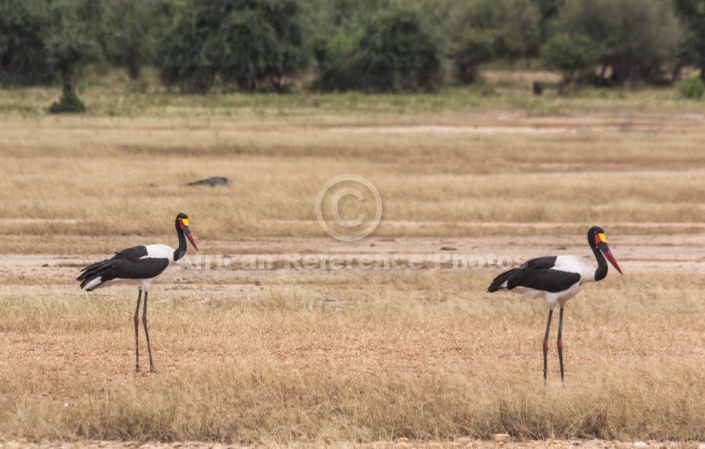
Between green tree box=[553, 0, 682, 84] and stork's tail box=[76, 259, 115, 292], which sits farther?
green tree box=[553, 0, 682, 84]

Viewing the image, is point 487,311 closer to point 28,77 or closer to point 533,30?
point 28,77

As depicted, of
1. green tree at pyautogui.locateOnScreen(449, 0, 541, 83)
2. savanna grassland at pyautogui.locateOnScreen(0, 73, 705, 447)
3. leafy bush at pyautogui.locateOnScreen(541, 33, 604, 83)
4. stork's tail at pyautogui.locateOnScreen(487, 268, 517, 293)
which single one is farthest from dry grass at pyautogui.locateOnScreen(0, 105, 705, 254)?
green tree at pyautogui.locateOnScreen(449, 0, 541, 83)

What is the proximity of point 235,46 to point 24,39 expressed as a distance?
37.0 feet

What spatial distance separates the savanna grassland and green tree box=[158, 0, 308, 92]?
17388mm

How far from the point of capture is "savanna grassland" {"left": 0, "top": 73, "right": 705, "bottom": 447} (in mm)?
7672

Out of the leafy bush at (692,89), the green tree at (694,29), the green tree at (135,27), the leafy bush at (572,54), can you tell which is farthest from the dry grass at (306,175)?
the green tree at (694,29)

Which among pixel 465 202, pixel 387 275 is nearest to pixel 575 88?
pixel 465 202

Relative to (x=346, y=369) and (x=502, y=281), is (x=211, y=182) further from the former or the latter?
(x=502, y=281)

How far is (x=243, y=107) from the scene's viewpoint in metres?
38.4

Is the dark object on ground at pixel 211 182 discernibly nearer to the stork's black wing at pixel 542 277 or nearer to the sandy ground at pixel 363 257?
the sandy ground at pixel 363 257

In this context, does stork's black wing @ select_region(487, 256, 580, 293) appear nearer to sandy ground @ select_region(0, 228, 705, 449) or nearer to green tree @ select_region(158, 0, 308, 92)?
sandy ground @ select_region(0, 228, 705, 449)

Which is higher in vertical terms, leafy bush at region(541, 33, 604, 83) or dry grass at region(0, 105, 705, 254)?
leafy bush at region(541, 33, 604, 83)

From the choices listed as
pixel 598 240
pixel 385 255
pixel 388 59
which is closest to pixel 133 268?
pixel 598 240

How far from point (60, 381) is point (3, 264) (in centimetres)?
636
